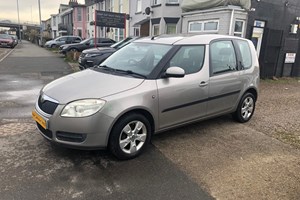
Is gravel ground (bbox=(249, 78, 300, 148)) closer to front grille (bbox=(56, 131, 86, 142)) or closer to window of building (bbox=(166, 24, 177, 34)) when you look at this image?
front grille (bbox=(56, 131, 86, 142))

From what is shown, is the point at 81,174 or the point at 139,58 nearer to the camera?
the point at 81,174

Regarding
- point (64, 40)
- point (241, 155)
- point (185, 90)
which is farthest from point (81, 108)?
point (64, 40)

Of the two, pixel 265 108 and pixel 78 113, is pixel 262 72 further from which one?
pixel 78 113

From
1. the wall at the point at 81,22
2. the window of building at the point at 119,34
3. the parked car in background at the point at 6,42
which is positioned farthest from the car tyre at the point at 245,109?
the wall at the point at 81,22

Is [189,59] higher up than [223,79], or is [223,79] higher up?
[189,59]

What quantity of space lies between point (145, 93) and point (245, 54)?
9.12 ft

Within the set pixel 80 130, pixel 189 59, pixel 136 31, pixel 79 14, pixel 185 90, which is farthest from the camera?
pixel 79 14

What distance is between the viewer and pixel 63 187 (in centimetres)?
308

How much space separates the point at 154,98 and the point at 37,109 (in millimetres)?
1667

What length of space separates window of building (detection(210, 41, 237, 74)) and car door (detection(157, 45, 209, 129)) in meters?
0.22

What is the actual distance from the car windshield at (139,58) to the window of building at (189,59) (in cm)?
20

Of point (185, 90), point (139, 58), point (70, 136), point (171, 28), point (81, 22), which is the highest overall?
point (81, 22)

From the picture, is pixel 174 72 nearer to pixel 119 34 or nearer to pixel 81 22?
pixel 119 34

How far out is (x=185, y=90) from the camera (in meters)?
4.20
